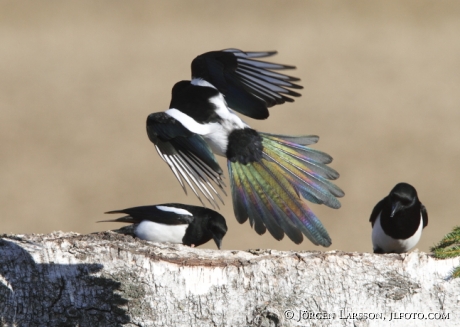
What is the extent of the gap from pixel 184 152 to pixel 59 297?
101cm

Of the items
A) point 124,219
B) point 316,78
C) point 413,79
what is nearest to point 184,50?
point 316,78

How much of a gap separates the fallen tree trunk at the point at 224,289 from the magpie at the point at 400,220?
101 centimetres

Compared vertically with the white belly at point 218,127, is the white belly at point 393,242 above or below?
below

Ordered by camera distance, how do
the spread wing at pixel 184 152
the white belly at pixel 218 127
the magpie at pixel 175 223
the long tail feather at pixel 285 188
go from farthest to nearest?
the magpie at pixel 175 223 → the white belly at pixel 218 127 → the spread wing at pixel 184 152 → the long tail feather at pixel 285 188

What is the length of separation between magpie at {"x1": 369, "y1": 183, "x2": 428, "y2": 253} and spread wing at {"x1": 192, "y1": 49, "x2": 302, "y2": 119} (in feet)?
2.20

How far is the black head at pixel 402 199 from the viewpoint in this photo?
386 cm

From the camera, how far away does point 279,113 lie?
988 centimetres

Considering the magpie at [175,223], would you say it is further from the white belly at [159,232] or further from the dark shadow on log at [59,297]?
the dark shadow on log at [59,297]

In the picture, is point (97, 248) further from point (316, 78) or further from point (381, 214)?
point (316, 78)

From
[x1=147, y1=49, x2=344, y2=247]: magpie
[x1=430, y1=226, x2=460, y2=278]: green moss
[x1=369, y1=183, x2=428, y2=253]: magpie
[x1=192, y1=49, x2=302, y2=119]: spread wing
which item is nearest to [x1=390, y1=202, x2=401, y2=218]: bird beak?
[x1=369, y1=183, x2=428, y2=253]: magpie

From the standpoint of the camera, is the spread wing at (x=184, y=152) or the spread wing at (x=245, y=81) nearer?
the spread wing at (x=184, y=152)

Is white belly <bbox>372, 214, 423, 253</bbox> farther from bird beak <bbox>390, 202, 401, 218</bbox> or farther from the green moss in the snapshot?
the green moss

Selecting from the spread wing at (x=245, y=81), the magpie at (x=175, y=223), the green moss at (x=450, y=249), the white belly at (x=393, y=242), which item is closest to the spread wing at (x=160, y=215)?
the magpie at (x=175, y=223)

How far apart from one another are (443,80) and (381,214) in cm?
690
